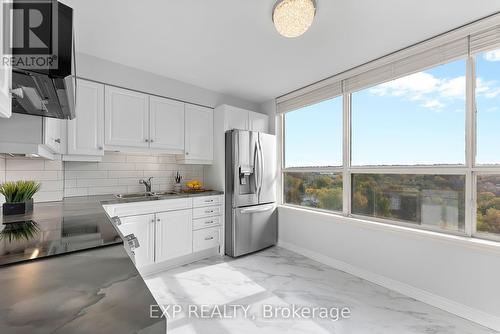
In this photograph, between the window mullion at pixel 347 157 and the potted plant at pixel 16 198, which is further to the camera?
the window mullion at pixel 347 157

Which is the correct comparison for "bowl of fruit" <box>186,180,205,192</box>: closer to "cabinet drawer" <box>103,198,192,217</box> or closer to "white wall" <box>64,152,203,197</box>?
"white wall" <box>64,152,203,197</box>

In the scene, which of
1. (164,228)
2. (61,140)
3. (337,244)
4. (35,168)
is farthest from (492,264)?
(35,168)

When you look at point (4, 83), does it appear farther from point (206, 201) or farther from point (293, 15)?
point (206, 201)

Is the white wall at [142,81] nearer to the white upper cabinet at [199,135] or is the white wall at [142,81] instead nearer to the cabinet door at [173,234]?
the white upper cabinet at [199,135]

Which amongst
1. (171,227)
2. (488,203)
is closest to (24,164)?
(171,227)

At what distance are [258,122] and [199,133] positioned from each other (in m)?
0.99

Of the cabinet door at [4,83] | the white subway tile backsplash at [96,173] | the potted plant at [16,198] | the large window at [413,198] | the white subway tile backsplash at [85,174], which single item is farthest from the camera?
the white subway tile backsplash at [85,174]

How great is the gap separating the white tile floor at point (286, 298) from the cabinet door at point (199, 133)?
1449 mm

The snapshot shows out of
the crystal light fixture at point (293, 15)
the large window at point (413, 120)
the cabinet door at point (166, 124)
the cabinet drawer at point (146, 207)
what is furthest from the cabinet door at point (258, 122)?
the crystal light fixture at point (293, 15)

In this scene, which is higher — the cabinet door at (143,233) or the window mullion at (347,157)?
the window mullion at (347,157)

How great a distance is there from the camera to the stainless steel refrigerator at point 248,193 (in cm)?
308

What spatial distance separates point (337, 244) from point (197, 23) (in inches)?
109

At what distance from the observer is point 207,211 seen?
3.05 meters

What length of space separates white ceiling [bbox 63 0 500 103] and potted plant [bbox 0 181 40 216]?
1.35 meters
